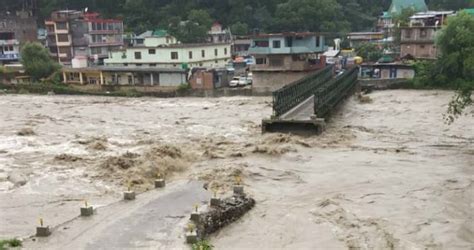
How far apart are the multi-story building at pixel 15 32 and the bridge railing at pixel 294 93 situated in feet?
145

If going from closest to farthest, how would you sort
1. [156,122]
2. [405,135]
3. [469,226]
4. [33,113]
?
1. [469,226]
2. [405,135]
3. [156,122]
4. [33,113]

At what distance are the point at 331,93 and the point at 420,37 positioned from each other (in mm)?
26744

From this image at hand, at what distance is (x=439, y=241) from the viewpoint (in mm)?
14641

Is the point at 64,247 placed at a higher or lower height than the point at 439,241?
higher

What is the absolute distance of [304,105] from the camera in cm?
3531

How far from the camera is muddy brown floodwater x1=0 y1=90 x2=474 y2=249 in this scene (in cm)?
1548

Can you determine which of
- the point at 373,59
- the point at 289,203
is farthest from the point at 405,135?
the point at 373,59

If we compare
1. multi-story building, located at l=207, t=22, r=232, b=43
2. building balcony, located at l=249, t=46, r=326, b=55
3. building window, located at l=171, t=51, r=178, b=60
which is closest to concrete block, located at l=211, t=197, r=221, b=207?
building balcony, located at l=249, t=46, r=326, b=55

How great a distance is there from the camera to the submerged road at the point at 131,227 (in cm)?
1245

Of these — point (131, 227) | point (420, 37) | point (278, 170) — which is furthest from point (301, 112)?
point (420, 37)

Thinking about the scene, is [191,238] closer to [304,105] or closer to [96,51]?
[304,105]

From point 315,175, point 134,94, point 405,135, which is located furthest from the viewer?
point 134,94

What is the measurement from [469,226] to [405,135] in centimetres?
1459

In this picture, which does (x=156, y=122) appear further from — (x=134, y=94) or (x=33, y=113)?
(x=134, y=94)
